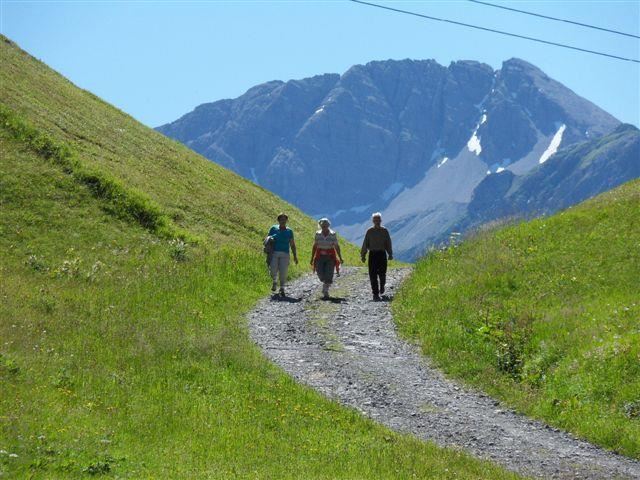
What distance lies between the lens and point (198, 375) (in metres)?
16.2

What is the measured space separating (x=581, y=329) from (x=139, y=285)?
43.2 ft

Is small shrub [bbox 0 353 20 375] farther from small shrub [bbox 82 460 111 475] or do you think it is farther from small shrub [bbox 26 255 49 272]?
small shrub [bbox 26 255 49 272]

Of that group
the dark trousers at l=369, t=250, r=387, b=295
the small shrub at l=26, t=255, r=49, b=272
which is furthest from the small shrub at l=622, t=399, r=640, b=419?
the small shrub at l=26, t=255, r=49, b=272

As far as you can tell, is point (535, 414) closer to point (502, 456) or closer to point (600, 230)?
point (502, 456)

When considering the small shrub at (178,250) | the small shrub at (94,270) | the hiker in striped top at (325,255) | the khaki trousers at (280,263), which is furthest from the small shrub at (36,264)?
the hiker in striped top at (325,255)

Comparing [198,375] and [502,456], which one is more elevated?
[198,375]

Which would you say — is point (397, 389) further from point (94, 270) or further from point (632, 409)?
point (94, 270)

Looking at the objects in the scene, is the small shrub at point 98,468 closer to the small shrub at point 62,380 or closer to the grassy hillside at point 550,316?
the small shrub at point 62,380

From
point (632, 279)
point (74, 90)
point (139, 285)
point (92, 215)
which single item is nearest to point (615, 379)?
point (632, 279)

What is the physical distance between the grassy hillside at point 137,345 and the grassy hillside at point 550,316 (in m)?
4.10

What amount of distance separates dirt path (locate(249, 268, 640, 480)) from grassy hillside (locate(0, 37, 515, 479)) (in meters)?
0.98

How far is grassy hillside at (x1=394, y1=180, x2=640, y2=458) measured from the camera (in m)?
15.5

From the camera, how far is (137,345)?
57.7 feet

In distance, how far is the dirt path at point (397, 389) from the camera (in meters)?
13.3
